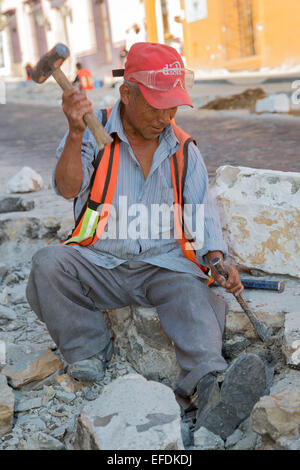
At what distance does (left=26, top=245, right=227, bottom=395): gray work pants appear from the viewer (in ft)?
8.38

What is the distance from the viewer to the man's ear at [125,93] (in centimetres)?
269

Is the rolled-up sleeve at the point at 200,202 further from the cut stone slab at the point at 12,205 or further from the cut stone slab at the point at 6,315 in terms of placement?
the cut stone slab at the point at 12,205

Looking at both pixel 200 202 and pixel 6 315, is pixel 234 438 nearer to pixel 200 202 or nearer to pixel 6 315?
pixel 200 202

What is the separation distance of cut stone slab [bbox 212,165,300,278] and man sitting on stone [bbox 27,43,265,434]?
1.03 feet

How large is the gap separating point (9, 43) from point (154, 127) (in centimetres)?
3149

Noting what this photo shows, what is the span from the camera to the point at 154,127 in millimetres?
2678

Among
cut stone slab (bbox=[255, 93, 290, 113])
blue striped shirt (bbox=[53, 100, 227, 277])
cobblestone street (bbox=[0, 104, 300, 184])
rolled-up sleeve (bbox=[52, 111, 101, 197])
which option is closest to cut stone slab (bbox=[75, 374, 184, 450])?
blue striped shirt (bbox=[53, 100, 227, 277])

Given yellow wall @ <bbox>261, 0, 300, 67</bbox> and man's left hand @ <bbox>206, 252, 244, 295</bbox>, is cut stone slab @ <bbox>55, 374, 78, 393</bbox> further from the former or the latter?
yellow wall @ <bbox>261, 0, 300, 67</bbox>

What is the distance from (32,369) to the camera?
2.83 m

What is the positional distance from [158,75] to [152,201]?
1.89 feet

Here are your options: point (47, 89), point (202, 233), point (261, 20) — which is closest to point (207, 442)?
point (202, 233)

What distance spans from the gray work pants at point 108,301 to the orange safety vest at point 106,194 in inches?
4.9

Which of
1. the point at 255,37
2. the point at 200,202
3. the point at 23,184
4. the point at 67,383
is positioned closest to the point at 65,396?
the point at 67,383

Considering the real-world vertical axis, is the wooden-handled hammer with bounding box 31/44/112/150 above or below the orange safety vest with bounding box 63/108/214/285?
above
